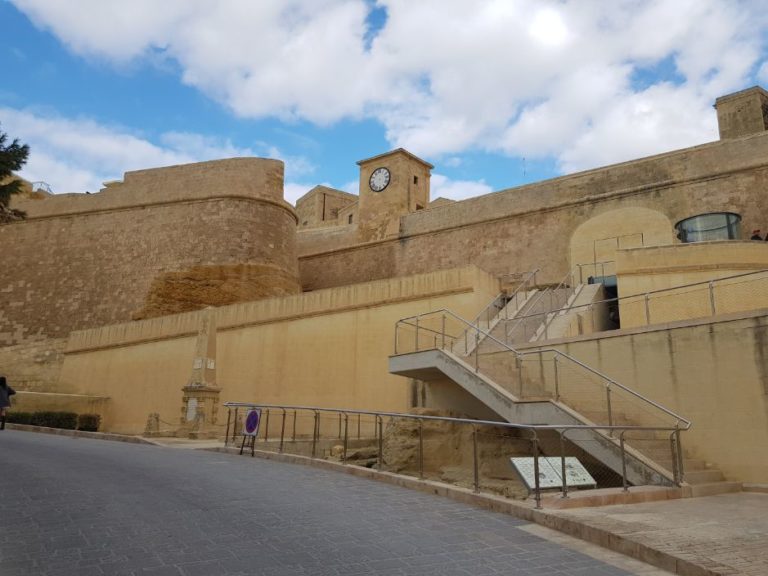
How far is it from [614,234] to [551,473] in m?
17.3

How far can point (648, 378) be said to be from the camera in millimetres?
10555

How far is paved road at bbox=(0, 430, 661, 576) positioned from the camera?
15.2ft

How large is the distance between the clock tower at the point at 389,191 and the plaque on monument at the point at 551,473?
23.4 metres

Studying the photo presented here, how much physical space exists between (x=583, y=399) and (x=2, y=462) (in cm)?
889

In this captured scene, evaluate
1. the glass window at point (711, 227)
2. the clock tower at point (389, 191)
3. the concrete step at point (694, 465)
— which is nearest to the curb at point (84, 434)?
the concrete step at point (694, 465)

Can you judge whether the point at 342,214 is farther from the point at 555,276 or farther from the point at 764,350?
the point at 764,350

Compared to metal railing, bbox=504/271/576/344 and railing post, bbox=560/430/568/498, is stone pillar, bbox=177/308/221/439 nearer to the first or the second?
metal railing, bbox=504/271/576/344

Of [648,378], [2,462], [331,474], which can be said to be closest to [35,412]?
[2,462]

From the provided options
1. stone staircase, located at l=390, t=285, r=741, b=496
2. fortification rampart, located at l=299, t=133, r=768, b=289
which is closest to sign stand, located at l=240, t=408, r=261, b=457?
stone staircase, located at l=390, t=285, r=741, b=496

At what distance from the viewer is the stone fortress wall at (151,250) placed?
29625 mm

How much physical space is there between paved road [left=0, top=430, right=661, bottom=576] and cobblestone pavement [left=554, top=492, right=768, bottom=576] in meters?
0.50

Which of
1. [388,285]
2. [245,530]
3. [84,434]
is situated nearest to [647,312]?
[388,285]

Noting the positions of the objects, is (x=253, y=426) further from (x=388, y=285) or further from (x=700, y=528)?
(x=700, y=528)

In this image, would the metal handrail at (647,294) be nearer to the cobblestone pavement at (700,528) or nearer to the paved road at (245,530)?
the cobblestone pavement at (700,528)
